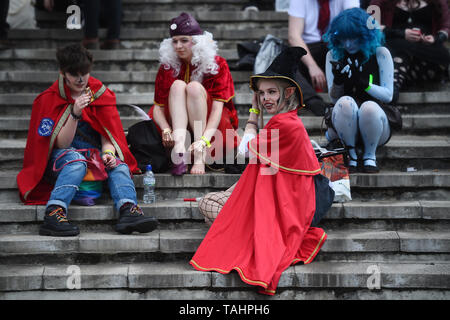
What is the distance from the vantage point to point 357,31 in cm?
447

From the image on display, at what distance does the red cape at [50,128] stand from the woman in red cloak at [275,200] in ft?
3.73

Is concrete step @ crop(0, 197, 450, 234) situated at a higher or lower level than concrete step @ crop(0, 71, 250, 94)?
lower

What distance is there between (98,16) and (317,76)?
254cm

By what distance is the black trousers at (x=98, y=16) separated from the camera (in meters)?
6.06

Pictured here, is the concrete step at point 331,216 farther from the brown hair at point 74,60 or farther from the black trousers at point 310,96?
the black trousers at point 310,96

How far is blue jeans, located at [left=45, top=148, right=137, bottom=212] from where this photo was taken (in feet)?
13.0

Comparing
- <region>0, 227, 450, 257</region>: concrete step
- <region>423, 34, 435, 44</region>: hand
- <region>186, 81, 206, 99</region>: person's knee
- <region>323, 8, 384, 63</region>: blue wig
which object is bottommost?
<region>0, 227, 450, 257</region>: concrete step

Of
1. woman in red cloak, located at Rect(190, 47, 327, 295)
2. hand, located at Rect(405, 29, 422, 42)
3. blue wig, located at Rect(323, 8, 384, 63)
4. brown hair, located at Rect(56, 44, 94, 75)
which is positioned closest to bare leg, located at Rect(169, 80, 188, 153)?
brown hair, located at Rect(56, 44, 94, 75)

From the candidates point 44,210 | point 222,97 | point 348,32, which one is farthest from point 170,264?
point 348,32

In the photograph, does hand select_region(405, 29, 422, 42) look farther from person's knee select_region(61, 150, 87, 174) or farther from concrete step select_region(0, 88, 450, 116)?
person's knee select_region(61, 150, 87, 174)

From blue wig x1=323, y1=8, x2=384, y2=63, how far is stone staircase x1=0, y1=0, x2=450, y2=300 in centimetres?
85

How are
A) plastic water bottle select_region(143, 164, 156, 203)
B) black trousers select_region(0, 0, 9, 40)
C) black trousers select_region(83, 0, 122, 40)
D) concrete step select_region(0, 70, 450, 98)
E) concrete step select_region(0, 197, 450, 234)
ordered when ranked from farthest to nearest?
black trousers select_region(0, 0, 9, 40)
black trousers select_region(83, 0, 122, 40)
concrete step select_region(0, 70, 450, 98)
plastic water bottle select_region(143, 164, 156, 203)
concrete step select_region(0, 197, 450, 234)

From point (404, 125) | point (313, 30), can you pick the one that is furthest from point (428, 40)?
point (313, 30)

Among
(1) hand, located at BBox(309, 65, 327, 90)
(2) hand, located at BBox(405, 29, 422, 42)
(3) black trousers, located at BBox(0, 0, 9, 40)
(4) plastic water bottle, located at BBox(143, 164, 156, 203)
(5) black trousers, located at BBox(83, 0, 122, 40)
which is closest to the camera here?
(4) plastic water bottle, located at BBox(143, 164, 156, 203)
